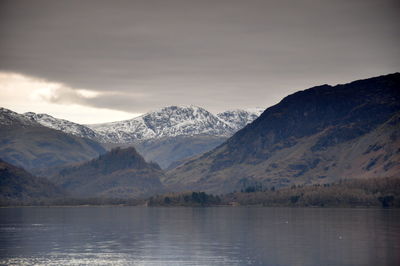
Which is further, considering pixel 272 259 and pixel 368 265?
pixel 272 259

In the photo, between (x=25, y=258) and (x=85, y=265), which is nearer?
(x=85, y=265)

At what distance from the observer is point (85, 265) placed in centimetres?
18712

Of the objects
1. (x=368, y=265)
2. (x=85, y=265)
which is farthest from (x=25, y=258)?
(x=368, y=265)

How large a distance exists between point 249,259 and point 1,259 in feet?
245

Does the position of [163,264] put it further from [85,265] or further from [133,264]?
[85,265]

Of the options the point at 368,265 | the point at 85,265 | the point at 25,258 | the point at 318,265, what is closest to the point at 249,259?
the point at 318,265

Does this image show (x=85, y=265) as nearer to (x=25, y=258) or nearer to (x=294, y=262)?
(x=25, y=258)

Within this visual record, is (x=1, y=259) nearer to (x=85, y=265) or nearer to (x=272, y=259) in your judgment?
(x=85, y=265)

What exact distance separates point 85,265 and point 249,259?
162 ft

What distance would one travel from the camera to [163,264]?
192m

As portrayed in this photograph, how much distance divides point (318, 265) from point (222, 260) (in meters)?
30.0

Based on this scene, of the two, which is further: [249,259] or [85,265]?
[249,259]

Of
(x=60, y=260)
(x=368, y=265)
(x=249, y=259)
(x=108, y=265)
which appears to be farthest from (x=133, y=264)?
(x=368, y=265)

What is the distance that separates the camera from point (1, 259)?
195750mm
